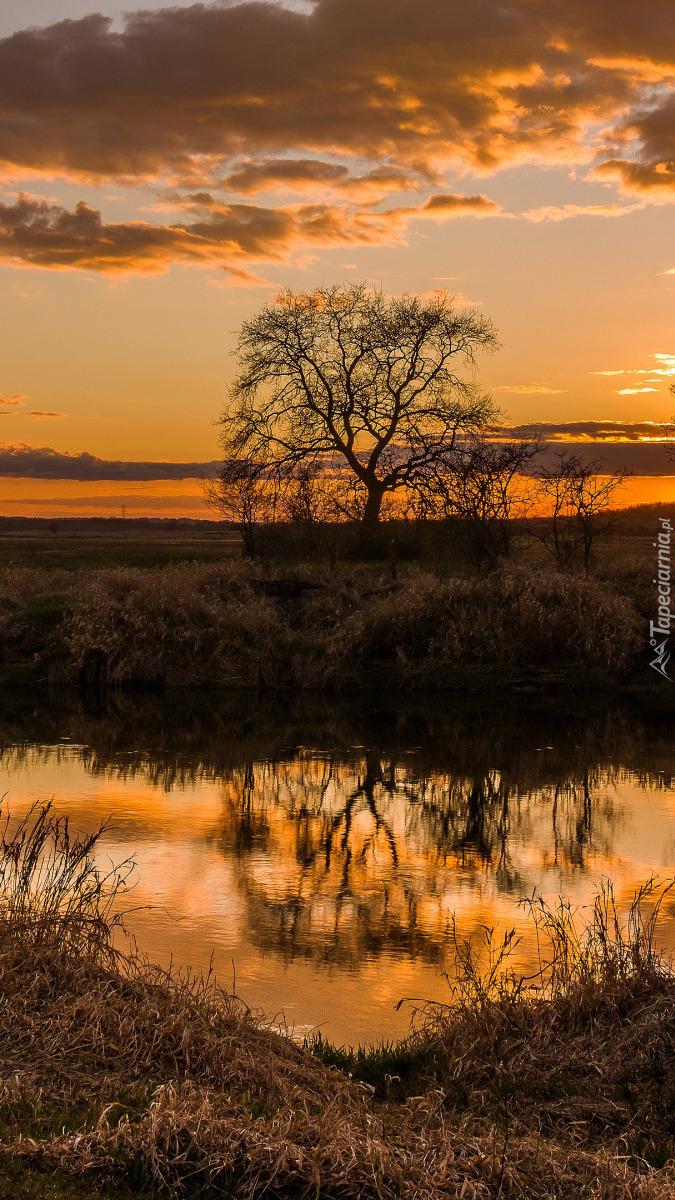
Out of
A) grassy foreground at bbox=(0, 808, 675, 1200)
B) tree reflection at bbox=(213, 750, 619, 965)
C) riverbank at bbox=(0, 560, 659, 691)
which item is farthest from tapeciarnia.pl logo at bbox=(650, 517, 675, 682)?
grassy foreground at bbox=(0, 808, 675, 1200)

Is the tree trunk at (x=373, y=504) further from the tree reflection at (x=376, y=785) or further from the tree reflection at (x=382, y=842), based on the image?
the tree reflection at (x=382, y=842)

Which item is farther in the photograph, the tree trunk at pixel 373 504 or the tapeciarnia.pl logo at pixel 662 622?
the tree trunk at pixel 373 504

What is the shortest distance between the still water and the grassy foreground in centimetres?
94

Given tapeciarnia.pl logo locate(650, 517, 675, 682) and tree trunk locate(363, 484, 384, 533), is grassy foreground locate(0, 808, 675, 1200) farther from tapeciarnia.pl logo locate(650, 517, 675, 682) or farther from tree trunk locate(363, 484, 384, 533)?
tree trunk locate(363, 484, 384, 533)

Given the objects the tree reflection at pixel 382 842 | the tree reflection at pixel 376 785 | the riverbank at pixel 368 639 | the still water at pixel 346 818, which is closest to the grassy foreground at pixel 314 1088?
the still water at pixel 346 818

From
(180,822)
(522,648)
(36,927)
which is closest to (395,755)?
(180,822)

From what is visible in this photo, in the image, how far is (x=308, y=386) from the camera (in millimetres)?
43906

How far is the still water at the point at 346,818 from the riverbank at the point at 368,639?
5.53 ft

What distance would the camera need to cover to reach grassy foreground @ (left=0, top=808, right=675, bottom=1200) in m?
4.76

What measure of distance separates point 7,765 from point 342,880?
315 inches

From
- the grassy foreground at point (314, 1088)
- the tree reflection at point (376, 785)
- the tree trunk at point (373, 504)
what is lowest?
the tree reflection at point (376, 785)

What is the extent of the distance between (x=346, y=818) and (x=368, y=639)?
40.6 ft

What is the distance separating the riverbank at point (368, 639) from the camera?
84.6ft

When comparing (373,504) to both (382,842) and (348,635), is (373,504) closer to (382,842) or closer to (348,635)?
(348,635)
